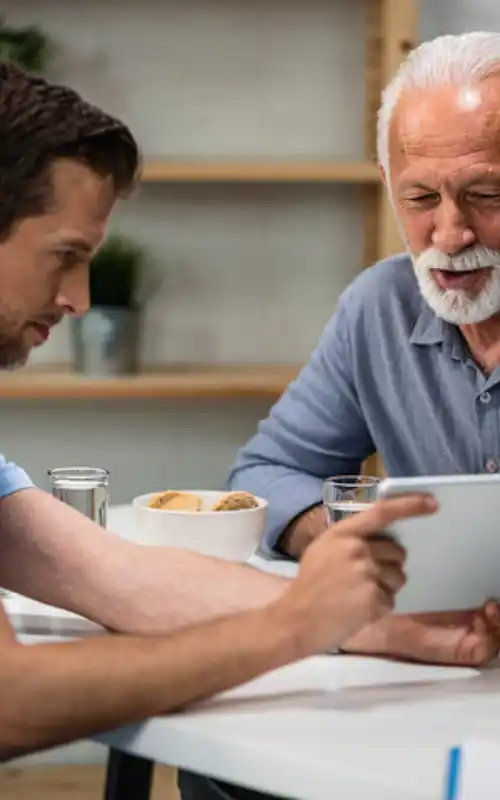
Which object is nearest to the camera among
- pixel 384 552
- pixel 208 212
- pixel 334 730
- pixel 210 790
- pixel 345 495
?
pixel 334 730

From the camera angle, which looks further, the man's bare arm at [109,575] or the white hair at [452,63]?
the white hair at [452,63]

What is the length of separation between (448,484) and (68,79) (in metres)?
1.93

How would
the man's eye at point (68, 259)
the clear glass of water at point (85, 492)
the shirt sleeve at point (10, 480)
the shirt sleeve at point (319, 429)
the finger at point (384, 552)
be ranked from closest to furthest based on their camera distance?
the finger at point (384, 552), the man's eye at point (68, 259), the shirt sleeve at point (10, 480), the clear glass of water at point (85, 492), the shirt sleeve at point (319, 429)

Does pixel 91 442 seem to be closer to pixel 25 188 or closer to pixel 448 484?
pixel 25 188

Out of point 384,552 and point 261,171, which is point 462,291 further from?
point 261,171

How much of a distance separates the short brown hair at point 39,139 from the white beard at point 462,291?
0.52m

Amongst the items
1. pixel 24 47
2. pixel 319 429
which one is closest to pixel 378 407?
pixel 319 429

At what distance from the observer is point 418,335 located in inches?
69.4

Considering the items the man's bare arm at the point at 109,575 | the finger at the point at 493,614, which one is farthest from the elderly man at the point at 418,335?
the finger at the point at 493,614

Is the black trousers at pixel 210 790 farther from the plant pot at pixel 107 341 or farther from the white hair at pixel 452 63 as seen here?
the plant pot at pixel 107 341

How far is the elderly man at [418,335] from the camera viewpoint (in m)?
1.63

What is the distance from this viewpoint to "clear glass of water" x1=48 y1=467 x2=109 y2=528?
4.87 feet

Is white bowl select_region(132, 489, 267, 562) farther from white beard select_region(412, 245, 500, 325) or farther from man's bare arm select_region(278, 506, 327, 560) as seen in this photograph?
white beard select_region(412, 245, 500, 325)

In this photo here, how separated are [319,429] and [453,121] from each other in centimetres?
46
